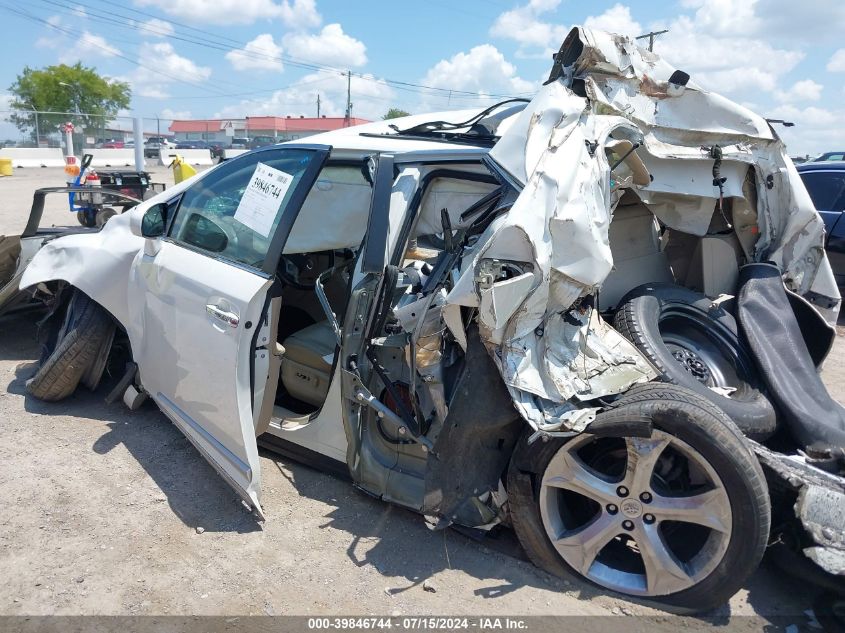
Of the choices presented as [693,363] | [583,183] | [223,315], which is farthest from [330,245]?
[693,363]

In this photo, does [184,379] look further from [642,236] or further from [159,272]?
[642,236]

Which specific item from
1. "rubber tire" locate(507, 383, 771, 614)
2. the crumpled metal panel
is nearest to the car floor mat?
the crumpled metal panel

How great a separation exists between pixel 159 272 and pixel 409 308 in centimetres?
178

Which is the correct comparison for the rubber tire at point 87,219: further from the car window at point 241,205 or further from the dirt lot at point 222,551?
the car window at point 241,205

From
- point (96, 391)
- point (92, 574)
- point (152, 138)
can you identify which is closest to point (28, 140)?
point (152, 138)

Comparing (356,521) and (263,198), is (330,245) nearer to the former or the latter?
(263,198)

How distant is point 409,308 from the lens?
2.90m

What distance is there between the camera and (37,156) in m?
33.2

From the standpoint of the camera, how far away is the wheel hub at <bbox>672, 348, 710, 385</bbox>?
3.57 meters

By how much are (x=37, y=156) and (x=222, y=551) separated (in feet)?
120

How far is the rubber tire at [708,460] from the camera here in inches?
95.6

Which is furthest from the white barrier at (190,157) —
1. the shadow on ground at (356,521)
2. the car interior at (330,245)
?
the car interior at (330,245)

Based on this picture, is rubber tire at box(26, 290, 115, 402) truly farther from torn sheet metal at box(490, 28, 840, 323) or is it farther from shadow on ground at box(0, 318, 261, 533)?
torn sheet metal at box(490, 28, 840, 323)

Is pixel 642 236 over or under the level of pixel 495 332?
over
